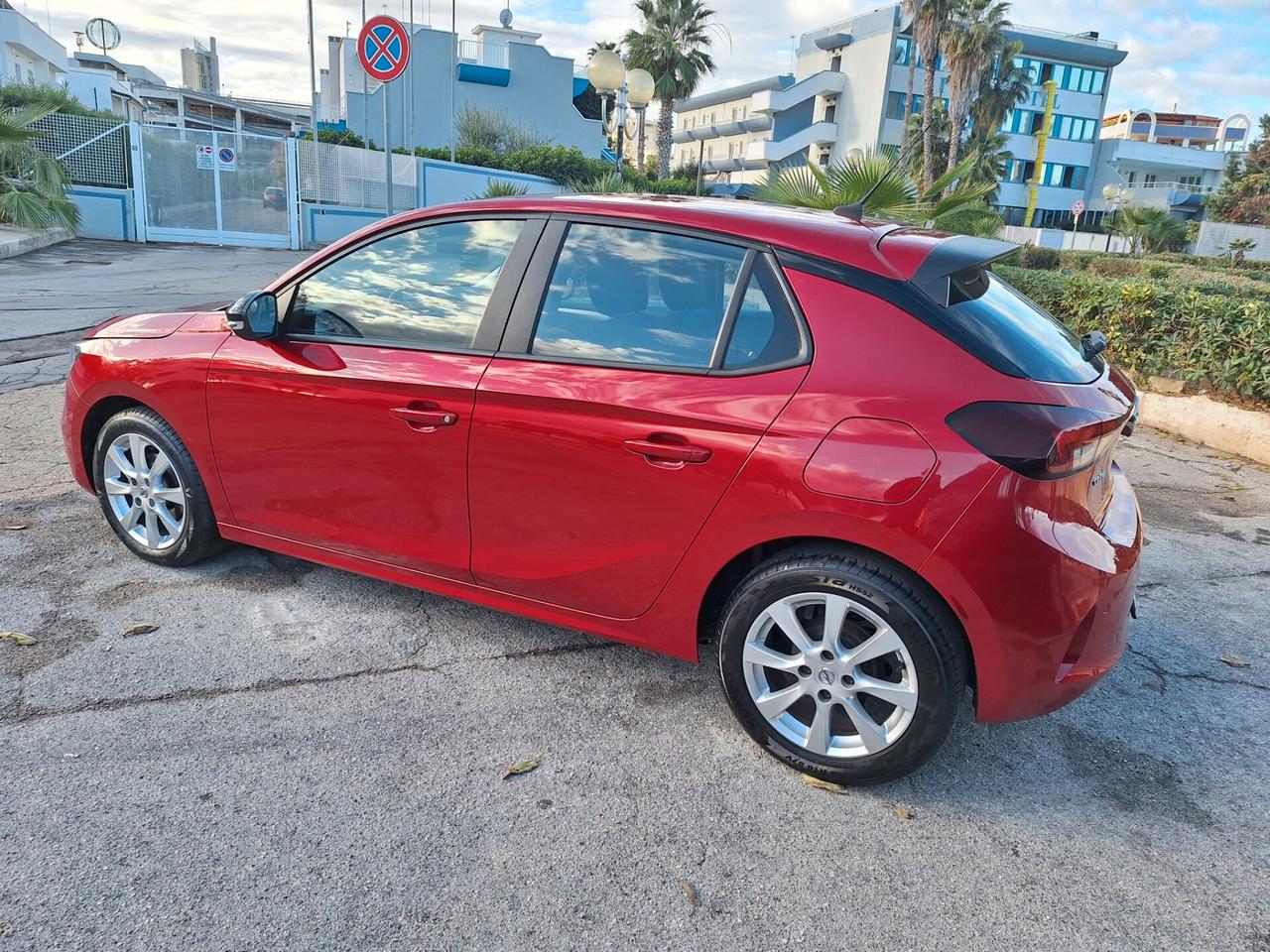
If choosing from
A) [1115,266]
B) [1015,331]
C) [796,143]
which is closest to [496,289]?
[1015,331]

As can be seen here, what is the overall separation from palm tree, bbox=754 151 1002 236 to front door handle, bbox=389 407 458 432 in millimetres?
6748

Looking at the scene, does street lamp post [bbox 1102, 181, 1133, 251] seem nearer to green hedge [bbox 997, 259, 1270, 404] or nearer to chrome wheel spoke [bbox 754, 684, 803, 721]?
green hedge [bbox 997, 259, 1270, 404]

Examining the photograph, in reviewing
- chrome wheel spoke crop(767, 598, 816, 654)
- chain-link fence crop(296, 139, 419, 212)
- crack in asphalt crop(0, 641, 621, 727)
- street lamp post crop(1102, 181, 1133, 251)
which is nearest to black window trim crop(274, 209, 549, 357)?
crack in asphalt crop(0, 641, 621, 727)

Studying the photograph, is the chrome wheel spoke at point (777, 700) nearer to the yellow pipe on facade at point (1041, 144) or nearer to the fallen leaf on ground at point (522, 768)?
the fallen leaf on ground at point (522, 768)

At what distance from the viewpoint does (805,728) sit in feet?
9.16

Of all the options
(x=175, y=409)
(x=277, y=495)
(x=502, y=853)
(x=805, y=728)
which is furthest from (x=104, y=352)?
(x=805, y=728)

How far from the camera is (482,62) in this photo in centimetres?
3772

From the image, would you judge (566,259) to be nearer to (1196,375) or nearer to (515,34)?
(1196,375)

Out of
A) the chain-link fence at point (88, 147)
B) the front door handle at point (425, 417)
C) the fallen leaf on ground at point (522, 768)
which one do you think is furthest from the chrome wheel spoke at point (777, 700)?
the chain-link fence at point (88, 147)

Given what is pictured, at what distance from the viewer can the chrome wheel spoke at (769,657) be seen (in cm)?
271

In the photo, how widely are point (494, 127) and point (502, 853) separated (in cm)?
3518

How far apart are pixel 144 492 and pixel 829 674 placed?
303 cm

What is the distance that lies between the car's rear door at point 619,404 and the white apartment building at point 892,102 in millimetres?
55719

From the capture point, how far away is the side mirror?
340 cm
